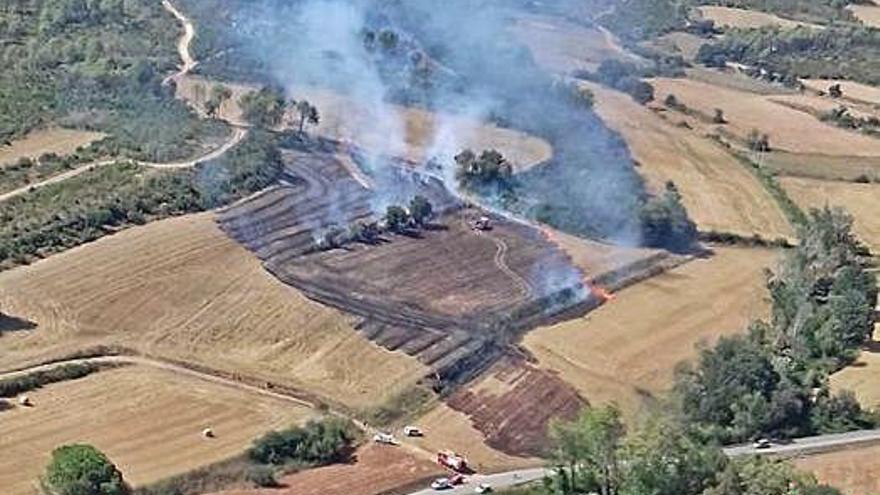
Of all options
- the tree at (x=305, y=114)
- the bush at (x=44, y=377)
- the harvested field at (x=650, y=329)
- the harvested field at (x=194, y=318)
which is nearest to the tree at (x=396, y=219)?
the harvested field at (x=194, y=318)

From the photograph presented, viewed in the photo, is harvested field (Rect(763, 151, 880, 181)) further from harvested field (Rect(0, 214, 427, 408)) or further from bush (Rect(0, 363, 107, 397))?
bush (Rect(0, 363, 107, 397))

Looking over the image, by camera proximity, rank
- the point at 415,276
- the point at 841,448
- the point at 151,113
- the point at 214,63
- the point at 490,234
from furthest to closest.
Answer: the point at 214,63 → the point at 151,113 → the point at 490,234 → the point at 415,276 → the point at 841,448

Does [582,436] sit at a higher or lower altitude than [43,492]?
higher

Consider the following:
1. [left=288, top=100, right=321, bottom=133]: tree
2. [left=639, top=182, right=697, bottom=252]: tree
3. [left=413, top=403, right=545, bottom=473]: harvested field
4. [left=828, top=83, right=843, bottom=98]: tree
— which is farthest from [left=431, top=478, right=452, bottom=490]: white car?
[left=828, top=83, right=843, bottom=98]: tree

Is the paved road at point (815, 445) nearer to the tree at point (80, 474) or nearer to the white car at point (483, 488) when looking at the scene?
the white car at point (483, 488)

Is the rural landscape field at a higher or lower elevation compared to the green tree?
lower

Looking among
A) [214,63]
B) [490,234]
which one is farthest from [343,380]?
[214,63]

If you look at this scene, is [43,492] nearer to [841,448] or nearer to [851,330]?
[841,448]
